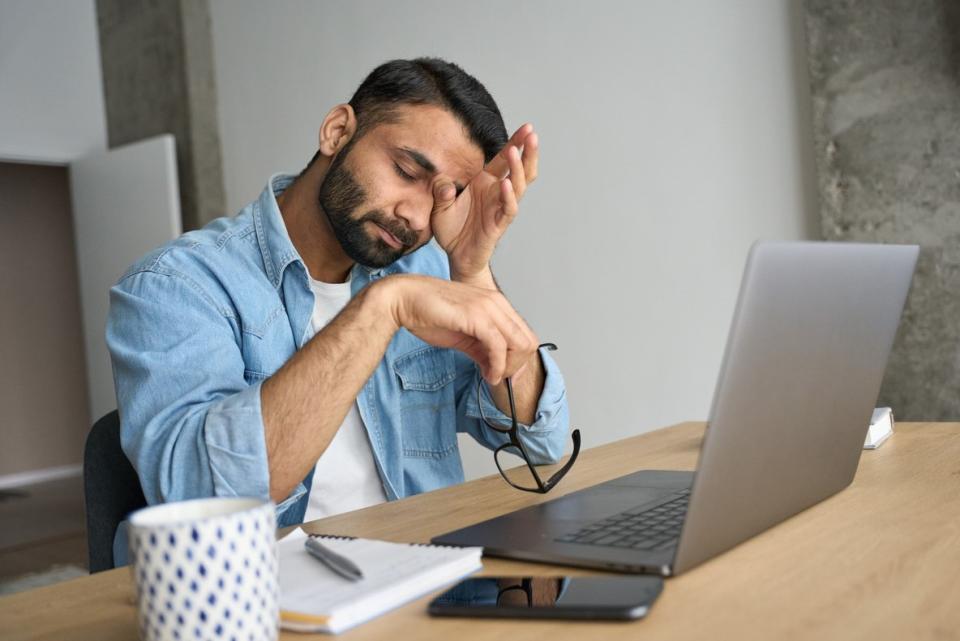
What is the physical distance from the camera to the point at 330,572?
689 mm

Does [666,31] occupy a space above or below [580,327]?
above

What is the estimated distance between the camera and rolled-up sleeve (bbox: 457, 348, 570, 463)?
4.18 feet

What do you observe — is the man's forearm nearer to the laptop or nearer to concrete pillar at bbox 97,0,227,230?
the laptop

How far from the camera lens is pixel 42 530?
14.6ft

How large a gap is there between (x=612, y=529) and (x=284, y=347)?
2.18 feet

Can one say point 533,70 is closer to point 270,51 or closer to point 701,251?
point 701,251

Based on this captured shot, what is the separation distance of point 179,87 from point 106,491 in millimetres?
4017

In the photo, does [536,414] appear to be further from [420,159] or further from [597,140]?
[597,140]

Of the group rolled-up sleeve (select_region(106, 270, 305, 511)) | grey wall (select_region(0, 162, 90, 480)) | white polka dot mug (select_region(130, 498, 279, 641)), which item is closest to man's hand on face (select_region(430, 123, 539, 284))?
rolled-up sleeve (select_region(106, 270, 305, 511))

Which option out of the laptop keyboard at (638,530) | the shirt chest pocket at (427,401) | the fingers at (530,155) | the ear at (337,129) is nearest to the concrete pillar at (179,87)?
the ear at (337,129)

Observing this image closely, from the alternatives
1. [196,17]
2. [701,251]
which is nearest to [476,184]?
[701,251]

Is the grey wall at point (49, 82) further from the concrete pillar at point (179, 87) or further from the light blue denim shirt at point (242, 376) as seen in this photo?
the light blue denim shirt at point (242, 376)

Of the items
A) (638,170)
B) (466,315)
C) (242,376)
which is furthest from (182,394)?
(638,170)

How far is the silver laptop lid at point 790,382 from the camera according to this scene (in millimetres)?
594
